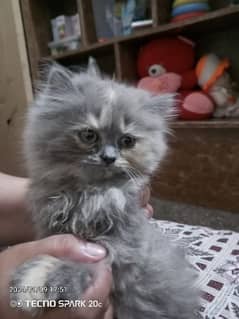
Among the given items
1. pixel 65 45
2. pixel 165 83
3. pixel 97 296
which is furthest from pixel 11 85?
pixel 97 296

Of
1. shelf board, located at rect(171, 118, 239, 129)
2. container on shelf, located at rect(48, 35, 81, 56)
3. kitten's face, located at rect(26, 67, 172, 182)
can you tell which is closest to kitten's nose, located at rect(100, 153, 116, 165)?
kitten's face, located at rect(26, 67, 172, 182)

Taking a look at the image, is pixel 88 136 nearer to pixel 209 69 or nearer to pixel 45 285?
pixel 45 285

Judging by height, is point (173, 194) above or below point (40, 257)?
below

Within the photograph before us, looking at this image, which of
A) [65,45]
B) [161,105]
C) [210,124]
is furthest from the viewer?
[65,45]

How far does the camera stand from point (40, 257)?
0.50 m

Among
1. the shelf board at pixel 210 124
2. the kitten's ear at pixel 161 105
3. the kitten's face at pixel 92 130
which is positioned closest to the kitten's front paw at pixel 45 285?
the kitten's face at pixel 92 130

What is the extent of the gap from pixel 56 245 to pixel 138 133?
22cm

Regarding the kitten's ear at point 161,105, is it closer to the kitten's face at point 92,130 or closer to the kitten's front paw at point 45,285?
the kitten's face at point 92,130

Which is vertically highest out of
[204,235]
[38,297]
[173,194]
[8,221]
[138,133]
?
[138,133]

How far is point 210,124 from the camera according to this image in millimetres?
1227

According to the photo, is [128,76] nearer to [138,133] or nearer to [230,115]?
[230,115]

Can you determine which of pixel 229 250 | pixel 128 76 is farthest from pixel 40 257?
pixel 128 76

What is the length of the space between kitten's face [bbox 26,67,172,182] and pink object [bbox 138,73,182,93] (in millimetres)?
767

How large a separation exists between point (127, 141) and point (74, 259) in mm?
198
